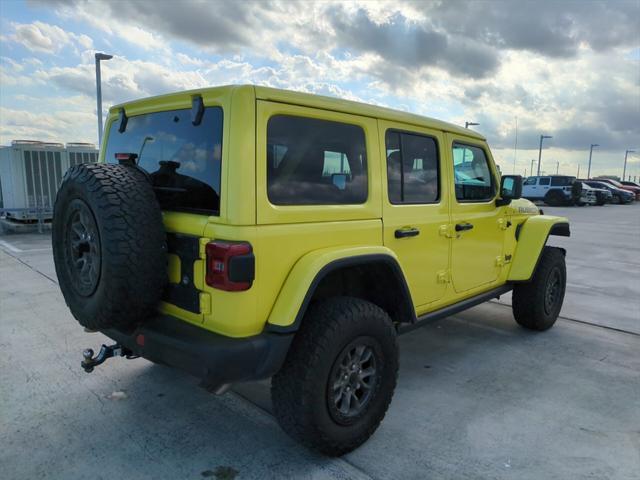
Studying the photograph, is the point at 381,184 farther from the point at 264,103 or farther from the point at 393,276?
the point at 264,103

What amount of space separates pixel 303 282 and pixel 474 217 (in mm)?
2016

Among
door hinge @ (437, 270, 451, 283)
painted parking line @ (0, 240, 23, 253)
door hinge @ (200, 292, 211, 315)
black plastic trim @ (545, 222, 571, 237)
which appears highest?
black plastic trim @ (545, 222, 571, 237)

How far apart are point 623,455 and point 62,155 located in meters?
13.3

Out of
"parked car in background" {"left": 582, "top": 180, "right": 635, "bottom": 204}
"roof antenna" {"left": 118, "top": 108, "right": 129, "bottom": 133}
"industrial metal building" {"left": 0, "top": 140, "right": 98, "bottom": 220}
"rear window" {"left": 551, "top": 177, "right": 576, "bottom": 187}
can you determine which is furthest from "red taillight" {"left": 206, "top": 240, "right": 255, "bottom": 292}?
"parked car in background" {"left": 582, "top": 180, "right": 635, "bottom": 204}

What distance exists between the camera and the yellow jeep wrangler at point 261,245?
2240 millimetres

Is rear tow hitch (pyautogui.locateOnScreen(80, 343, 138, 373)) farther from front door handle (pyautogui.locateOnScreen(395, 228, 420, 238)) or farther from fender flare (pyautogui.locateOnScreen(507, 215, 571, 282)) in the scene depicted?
fender flare (pyautogui.locateOnScreen(507, 215, 571, 282))

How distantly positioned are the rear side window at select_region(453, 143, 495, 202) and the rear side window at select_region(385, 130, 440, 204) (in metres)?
0.31

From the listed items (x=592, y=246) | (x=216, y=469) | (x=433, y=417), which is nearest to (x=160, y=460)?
(x=216, y=469)

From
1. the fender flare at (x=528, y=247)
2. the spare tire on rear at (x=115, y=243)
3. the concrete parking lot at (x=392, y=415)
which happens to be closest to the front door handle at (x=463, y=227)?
the fender flare at (x=528, y=247)

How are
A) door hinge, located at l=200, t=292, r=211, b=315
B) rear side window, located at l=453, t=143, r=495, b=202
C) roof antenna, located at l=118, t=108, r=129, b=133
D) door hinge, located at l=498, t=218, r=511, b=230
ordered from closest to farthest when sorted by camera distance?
door hinge, located at l=200, t=292, r=211, b=315
roof antenna, located at l=118, t=108, r=129, b=133
rear side window, located at l=453, t=143, r=495, b=202
door hinge, located at l=498, t=218, r=511, b=230

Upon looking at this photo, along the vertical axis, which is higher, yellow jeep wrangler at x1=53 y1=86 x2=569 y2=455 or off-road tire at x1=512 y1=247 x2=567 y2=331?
yellow jeep wrangler at x1=53 y1=86 x2=569 y2=455

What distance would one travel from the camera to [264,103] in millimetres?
2312

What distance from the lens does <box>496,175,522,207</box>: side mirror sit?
13.1 feet

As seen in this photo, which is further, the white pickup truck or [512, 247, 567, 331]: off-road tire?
the white pickup truck
